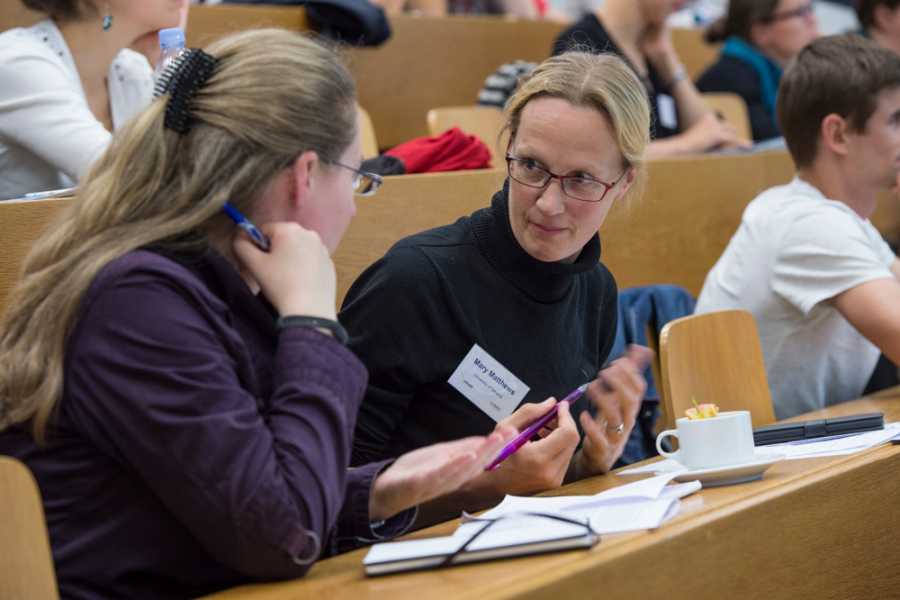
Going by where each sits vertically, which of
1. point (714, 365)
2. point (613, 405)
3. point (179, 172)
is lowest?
point (714, 365)

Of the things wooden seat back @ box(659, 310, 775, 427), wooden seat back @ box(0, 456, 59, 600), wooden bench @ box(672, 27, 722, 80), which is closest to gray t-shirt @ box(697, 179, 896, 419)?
wooden seat back @ box(659, 310, 775, 427)

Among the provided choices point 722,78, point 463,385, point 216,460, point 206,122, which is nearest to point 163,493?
point 216,460

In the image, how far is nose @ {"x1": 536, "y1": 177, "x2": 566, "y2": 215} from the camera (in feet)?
6.21

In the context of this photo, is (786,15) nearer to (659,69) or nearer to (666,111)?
(659,69)

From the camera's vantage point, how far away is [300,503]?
1237 millimetres

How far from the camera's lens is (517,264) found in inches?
77.1

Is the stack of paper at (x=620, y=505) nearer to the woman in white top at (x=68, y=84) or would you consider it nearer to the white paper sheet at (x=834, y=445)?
the white paper sheet at (x=834, y=445)

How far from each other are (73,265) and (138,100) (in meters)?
1.21

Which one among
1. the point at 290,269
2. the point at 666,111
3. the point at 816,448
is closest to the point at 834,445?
the point at 816,448

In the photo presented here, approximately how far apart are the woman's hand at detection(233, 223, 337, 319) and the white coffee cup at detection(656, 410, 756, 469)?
0.64 m

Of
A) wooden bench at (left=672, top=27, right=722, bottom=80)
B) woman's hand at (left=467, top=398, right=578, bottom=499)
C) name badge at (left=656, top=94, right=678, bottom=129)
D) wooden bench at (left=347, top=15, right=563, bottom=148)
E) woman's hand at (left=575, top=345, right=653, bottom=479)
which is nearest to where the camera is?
woman's hand at (left=467, top=398, right=578, bottom=499)

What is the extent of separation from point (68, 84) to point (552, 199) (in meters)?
0.97

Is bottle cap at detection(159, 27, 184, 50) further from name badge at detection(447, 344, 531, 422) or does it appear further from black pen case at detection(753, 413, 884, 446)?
black pen case at detection(753, 413, 884, 446)

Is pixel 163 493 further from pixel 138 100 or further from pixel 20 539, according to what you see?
pixel 138 100
